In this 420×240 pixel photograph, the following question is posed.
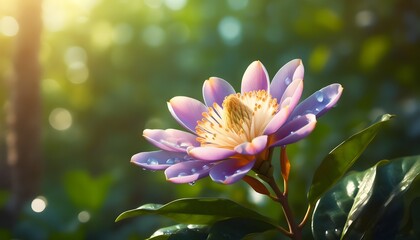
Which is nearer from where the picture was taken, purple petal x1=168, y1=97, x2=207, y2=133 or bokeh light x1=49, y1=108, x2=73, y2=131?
purple petal x1=168, y1=97, x2=207, y2=133

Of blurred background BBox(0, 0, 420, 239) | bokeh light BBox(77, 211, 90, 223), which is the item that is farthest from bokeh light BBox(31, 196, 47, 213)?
bokeh light BBox(77, 211, 90, 223)

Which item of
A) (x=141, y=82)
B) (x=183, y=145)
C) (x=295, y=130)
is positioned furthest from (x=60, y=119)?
(x=295, y=130)

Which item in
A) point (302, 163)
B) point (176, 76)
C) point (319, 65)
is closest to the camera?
point (302, 163)

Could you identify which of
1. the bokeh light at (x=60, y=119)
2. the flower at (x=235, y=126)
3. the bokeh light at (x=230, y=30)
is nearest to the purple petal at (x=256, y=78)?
the flower at (x=235, y=126)

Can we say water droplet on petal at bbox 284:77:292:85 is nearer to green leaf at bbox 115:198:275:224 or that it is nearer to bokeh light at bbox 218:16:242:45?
green leaf at bbox 115:198:275:224

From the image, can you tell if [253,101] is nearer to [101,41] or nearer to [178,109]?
[178,109]

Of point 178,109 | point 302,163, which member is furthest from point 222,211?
point 302,163
